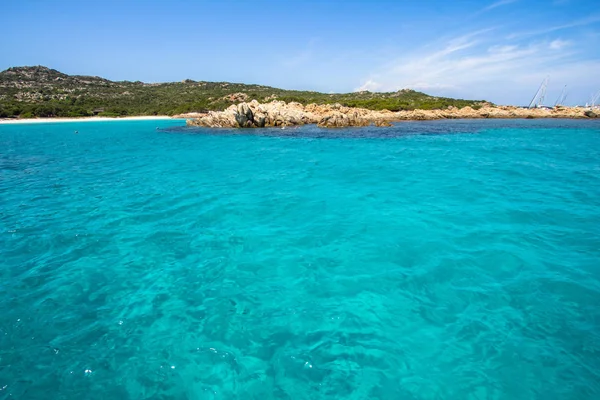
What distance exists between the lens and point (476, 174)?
724 inches

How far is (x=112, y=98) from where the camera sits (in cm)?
11562

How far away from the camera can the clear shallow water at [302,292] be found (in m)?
4.76

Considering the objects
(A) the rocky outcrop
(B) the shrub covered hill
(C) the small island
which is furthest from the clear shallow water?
(B) the shrub covered hill

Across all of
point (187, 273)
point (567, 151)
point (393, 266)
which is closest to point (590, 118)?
point (567, 151)

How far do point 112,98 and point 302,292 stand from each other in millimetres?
138833

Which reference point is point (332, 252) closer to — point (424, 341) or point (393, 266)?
point (393, 266)

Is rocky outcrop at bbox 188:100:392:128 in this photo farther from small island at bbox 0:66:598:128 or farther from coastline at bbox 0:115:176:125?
coastline at bbox 0:115:176:125

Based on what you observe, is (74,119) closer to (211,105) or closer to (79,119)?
(79,119)

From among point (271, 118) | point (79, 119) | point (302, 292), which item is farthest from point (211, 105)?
point (302, 292)

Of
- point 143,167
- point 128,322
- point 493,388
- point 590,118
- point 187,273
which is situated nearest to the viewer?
point 493,388

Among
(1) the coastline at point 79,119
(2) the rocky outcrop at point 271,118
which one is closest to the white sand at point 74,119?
(1) the coastline at point 79,119

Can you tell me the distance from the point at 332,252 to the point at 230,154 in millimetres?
21603

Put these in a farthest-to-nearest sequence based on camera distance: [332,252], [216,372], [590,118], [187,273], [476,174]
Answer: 1. [590,118]
2. [476,174]
3. [332,252]
4. [187,273]
5. [216,372]

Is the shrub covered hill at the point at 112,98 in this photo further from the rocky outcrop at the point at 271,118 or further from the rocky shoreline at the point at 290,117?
the rocky outcrop at the point at 271,118
